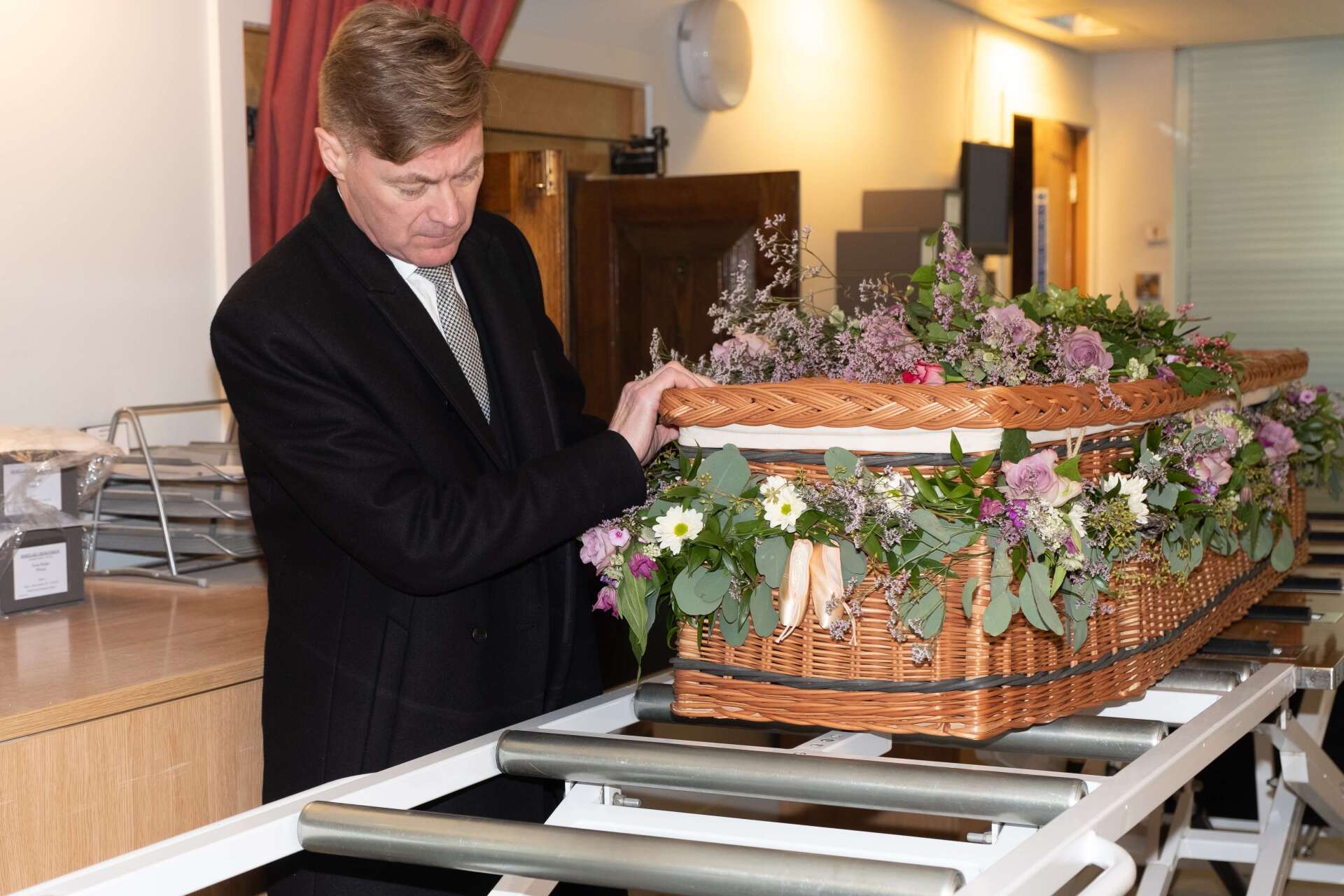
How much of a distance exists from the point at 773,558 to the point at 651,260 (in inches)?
118

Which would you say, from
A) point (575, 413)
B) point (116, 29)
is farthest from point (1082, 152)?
point (575, 413)

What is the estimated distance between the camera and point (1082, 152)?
8.99 metres

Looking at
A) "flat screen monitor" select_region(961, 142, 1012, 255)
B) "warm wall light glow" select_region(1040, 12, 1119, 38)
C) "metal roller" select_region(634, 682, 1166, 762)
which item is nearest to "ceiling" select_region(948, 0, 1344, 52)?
"warm wall light glow" select_region(1040, 12, 1119, 38)

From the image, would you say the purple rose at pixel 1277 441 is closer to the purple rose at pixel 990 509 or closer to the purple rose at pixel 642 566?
the purple rose at pixel 990 509

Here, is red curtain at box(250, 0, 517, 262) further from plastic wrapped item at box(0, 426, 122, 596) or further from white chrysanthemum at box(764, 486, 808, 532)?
white chrysanthemum at box(764, 486, 808, 532)

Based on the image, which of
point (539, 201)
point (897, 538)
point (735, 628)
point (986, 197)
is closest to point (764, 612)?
point (735, 628)

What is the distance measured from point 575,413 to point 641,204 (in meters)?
2.48

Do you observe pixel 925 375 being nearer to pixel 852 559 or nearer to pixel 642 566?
pixel 852 559

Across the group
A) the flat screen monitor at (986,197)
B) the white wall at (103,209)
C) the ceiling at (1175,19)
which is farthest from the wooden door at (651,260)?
the ceiling at (1175,19)

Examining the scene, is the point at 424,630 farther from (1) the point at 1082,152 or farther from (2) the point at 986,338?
(1) the point at 1082,152

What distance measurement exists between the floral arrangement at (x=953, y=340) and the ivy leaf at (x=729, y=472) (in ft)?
0.67

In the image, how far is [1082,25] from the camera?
309 inches

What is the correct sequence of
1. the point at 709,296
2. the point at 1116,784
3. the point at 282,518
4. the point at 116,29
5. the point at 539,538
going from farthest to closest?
the point at 709,296
the point at 116,29
the point at 282,518
the point at 539,538
the point at 1116,784

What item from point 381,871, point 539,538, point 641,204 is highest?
point 641,204
